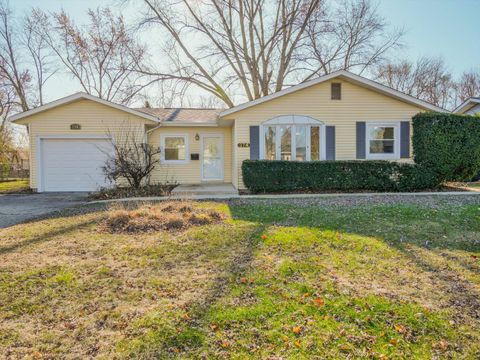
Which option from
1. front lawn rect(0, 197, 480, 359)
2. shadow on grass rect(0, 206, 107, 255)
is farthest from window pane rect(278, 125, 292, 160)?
shadow on grass rect(0, 206, 107, 255)

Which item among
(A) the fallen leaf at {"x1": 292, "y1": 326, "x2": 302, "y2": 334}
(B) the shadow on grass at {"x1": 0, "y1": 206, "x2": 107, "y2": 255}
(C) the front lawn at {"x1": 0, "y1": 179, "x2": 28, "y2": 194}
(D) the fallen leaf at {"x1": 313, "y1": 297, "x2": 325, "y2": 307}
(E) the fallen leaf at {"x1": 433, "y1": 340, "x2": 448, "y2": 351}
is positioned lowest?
(E) the fallen leaf at {"x1": 433, "y1": 340, "x2": 448, "y2": 351}

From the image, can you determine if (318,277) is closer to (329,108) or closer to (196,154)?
(329,108)

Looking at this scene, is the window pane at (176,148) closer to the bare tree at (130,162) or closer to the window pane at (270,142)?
the bare tree at (130,162)

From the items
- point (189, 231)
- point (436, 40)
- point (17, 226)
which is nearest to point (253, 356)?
point (189, 231)

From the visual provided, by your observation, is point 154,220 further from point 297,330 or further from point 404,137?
point 404,137

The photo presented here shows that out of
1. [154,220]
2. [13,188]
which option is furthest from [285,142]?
[13,188]

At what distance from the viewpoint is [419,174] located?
1080 cm

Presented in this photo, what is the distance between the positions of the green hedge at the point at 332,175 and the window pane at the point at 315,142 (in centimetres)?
123

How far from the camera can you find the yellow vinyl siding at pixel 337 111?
1191 centimetres

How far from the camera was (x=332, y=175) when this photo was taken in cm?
1091

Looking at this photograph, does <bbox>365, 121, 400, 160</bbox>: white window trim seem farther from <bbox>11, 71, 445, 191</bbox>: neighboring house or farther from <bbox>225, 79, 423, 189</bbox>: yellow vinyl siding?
<bbox>225, 79, 423, 189</bbox>: yellow vinyl siding

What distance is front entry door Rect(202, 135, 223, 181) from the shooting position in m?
14.2

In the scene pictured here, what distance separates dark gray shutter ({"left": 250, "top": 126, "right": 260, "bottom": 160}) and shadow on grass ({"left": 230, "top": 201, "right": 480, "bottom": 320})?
3.30m

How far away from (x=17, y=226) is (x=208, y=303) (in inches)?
219
